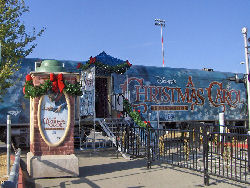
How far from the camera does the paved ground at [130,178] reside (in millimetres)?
6437

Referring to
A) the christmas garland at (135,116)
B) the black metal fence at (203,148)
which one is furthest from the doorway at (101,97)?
the black metal fence at (203,148)

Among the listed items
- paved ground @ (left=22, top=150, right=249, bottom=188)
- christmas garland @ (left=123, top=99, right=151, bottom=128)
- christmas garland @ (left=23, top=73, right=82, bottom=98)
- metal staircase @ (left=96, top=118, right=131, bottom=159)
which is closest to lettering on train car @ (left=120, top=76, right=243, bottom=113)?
christmas garland @ (left=123, top=99, right=151, bottom=128)

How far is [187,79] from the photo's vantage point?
54.8 ft

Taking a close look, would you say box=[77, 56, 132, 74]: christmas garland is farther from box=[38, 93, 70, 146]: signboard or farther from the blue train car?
box=[38, 93, 70, 146]: signboard

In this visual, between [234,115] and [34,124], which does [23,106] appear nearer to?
[34,124]

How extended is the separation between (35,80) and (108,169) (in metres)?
3.09

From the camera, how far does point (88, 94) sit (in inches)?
488

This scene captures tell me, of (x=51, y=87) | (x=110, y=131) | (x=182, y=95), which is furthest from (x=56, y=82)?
(x=182, y=95)

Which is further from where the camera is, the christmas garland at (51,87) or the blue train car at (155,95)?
the blue train car at (155,95)

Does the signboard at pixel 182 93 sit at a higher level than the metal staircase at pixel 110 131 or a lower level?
higher

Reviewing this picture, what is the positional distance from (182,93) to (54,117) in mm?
10134

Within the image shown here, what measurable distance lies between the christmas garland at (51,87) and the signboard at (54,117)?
0.13 meters

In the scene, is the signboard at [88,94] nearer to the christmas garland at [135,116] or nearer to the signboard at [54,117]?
the christmas garland at [135,116]

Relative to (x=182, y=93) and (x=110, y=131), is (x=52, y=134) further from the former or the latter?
(x=182, y=93)
